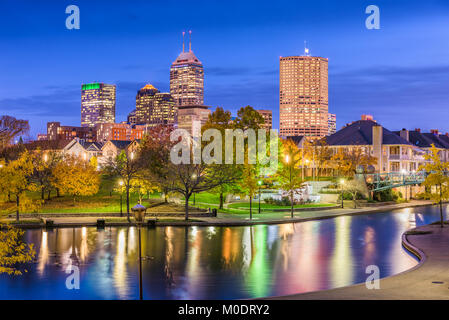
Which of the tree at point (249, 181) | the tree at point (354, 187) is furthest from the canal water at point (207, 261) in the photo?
the tree at point (354, 187)

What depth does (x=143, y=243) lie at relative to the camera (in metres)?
37.8

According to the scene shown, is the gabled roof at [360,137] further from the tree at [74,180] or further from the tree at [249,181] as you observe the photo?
the tree at [74,180]

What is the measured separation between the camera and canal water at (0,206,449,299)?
78.4ft

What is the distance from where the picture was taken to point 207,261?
31.0 m

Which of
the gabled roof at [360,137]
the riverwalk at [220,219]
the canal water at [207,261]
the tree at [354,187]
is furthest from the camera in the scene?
the gabled roof at [360,137]

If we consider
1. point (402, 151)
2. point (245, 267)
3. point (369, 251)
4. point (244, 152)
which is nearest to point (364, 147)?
point (402, 151)

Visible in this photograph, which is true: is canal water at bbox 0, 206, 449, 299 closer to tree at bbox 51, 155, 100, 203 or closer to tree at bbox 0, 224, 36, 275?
tree at bbox 0, 224, 36, 275

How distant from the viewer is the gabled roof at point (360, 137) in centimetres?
10350

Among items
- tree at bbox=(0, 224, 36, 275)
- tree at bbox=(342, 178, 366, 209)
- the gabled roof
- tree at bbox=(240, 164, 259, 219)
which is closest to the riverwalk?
tree at bbox=(240, 164, 259, 219)

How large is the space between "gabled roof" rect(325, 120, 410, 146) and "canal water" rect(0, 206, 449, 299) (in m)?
57.4

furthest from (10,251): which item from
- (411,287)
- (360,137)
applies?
(360,137)

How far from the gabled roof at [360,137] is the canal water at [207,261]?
57359 millimetres
